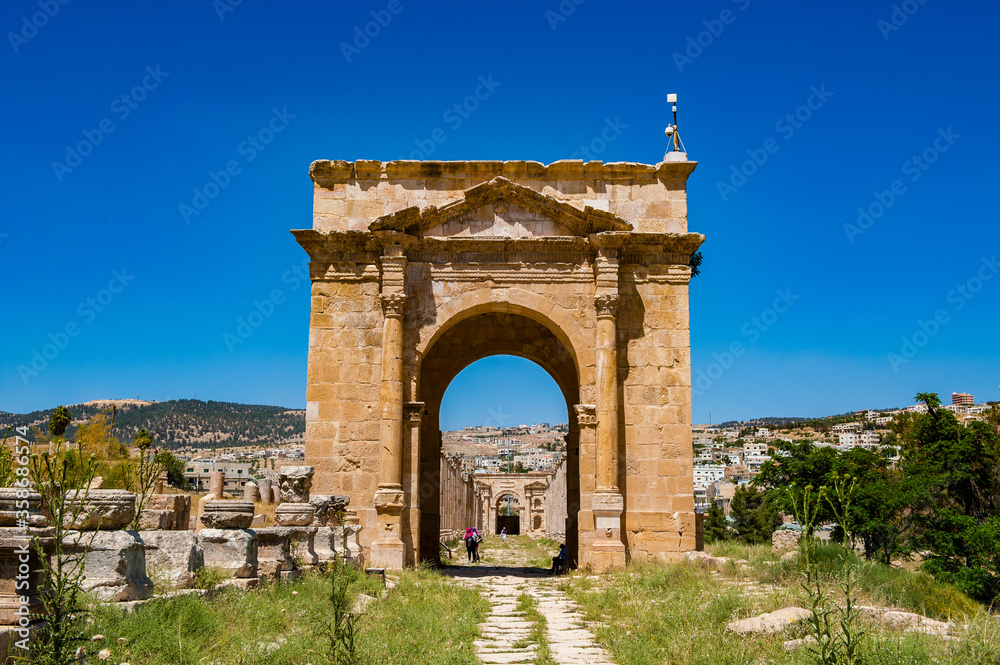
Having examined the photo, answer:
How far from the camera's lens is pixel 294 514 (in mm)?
10812

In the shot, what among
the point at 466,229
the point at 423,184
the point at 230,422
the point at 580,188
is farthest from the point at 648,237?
the point at 230,422

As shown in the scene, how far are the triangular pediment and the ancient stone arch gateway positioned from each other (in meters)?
0.03

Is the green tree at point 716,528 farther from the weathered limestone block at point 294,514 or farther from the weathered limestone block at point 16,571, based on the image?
the weathered limestone block at point 16,571

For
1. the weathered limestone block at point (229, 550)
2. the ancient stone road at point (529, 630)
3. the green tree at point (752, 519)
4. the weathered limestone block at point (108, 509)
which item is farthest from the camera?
the green tree at point (752, 519)

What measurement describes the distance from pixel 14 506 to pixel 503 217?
1157 centimetres

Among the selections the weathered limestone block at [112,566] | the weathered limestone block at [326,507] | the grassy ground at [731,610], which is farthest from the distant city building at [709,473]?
the weathered limestone block at [112,566]

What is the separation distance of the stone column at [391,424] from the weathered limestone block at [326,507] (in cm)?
210

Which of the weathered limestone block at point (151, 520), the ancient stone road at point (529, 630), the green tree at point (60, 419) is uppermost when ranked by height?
the green tree at point (60, 419)

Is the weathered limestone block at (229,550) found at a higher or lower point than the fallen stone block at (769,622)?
higher

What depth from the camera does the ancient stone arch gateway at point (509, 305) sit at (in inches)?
587

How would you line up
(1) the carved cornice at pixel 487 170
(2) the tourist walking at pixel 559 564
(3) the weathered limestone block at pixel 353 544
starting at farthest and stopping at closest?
1. (2) the tourist walking at pixel 559 564
2. (1) the carved cornice at pixel 487 170
3. (3) the weathered limestone block at pixel 353 544

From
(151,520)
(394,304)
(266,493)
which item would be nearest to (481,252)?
(394,304)

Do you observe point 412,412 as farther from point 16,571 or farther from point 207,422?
point 207,422

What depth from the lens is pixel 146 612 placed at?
6242 millimetres
